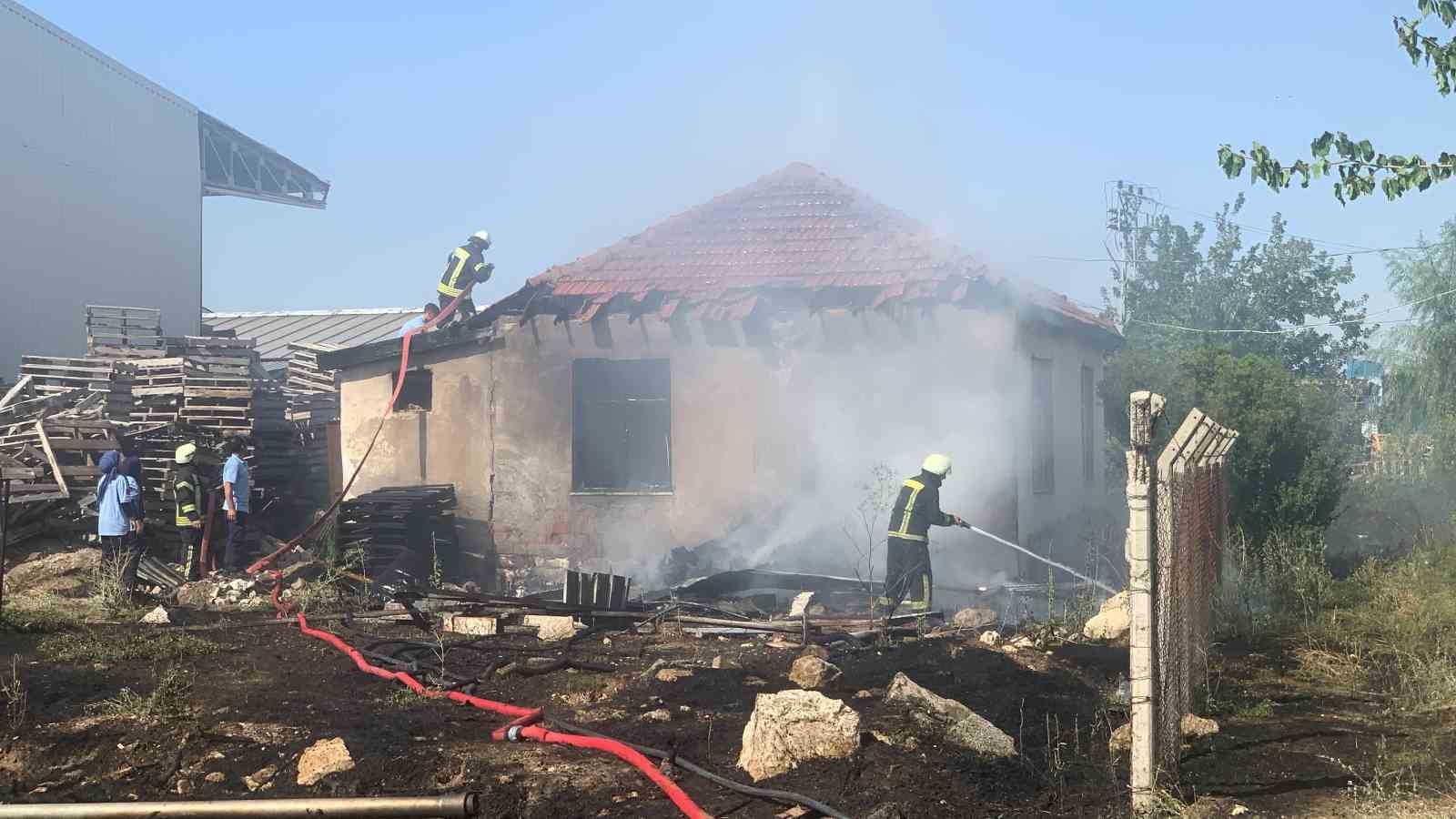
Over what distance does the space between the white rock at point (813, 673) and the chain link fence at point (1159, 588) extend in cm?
221

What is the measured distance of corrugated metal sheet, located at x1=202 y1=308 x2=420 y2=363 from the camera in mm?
27266

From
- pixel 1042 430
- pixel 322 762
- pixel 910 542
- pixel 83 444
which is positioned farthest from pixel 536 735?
pixel 83 444

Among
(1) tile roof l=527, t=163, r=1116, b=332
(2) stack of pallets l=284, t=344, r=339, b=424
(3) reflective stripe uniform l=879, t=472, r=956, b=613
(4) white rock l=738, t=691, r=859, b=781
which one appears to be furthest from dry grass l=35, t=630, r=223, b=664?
(2) stack of pallets l=284, t=344, r=339, b=424

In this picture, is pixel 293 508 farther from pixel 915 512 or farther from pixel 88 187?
pixel 88 187

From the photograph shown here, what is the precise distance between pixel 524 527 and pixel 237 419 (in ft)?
15.0

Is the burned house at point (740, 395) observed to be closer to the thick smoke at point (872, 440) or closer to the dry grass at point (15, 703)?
the thick smoke at point (872, 440)

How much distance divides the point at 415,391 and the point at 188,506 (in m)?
3.12

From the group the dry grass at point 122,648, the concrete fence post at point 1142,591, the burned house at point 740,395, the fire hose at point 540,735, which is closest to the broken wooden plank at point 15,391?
the burned house at point 740,395

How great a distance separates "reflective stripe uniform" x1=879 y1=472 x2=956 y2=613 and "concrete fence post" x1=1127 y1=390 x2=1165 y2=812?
5626mm

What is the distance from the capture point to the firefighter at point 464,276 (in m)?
15.7

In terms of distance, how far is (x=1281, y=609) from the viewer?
10742 mm

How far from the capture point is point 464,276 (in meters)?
15.8

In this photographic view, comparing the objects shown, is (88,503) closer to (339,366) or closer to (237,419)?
(237,419)

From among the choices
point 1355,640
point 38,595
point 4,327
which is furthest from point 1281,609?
point 4,327
